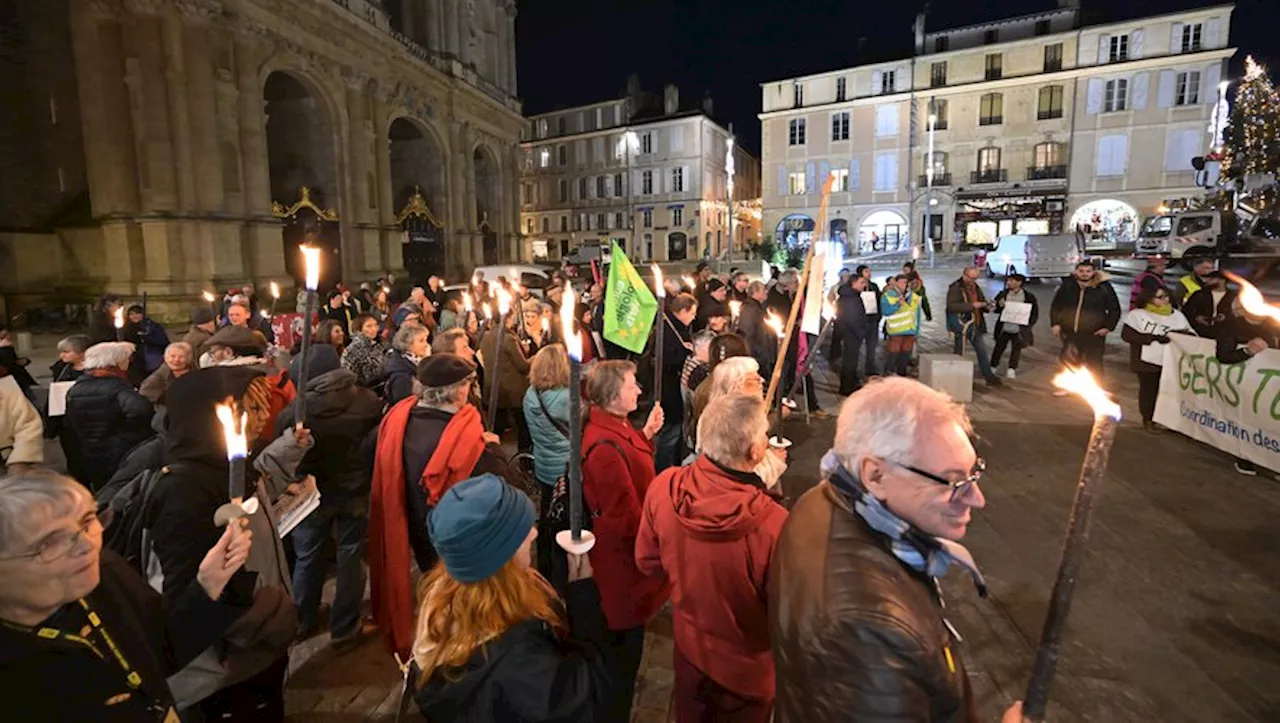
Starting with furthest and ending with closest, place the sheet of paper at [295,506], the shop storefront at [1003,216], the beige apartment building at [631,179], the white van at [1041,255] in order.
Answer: the beige apartment building at [631,179] < the shop storefront at [1003,216] < the white van at [1041,255] < the sheet of paper at [295,506]

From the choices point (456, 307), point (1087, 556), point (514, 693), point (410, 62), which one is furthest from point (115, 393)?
point (410, 62)

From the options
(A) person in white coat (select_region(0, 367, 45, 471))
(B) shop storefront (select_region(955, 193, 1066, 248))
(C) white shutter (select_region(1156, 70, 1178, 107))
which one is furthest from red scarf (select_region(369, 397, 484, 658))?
(C) white shutter (select_region(1156, 70, 1178, 107))

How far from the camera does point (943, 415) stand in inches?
A: 66.7

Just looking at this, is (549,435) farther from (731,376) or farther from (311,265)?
(311,265)

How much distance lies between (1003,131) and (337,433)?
52238 millimetres

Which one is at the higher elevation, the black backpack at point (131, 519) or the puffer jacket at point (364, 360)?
the puffer jacket at point (364, 360)

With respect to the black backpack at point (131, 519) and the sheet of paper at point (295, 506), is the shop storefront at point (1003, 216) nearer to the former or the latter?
the sheet of paper at point (295, 506)

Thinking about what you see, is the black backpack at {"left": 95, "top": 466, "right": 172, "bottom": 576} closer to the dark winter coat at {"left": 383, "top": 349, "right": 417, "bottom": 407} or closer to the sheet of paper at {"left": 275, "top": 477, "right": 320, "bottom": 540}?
the sheet of paper at {"left": 275, "top": 477, "right": 320, "bottom": 540}

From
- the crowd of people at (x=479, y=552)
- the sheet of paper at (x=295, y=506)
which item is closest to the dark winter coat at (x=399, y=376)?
the crowd of people at (x=479, y=552)

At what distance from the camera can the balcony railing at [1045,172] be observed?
146 ft

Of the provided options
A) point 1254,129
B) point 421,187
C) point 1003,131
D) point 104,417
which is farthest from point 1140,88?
point 104,417

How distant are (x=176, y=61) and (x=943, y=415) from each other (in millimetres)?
21348

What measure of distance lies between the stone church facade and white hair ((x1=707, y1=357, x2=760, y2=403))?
18389 mm

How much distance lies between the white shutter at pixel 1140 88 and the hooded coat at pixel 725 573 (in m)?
52.9
